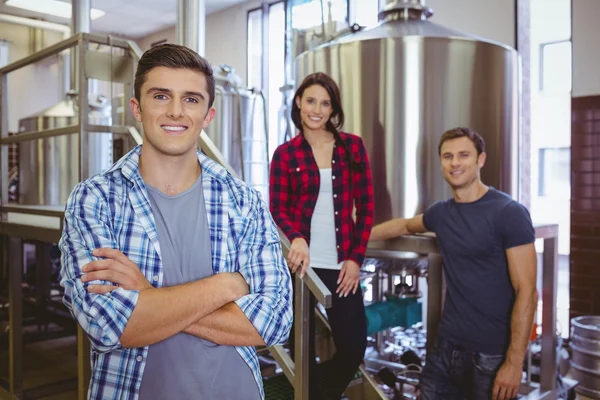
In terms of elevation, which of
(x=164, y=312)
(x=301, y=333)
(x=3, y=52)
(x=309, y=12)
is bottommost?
(x=301, y=333)

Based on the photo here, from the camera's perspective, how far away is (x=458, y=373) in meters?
2.04

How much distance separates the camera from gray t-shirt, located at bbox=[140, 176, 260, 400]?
3.84 feet

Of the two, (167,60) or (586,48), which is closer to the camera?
(167,60)

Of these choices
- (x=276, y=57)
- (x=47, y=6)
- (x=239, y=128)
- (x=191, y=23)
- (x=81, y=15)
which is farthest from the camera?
(x=47, y=6)

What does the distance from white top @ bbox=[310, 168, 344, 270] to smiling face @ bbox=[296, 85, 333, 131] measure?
0.59 ft

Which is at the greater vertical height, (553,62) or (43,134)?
(553,62)

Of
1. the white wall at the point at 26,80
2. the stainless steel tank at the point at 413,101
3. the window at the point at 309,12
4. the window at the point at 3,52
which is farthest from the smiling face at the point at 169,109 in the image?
the window at the point at 3,52

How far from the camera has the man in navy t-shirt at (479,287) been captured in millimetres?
1957

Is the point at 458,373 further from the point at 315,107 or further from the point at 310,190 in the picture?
the point at 315,107

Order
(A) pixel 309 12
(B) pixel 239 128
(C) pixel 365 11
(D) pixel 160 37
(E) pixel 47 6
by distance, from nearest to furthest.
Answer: (B) pixel 239 128 → (C) pixel 365 11 → (A) pixel 309 12 → (E) pixel 47 6 → (D) pixel 160 37

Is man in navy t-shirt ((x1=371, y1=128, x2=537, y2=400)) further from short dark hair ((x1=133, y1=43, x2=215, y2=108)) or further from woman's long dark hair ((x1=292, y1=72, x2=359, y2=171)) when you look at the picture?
short dark hair ((x1=133, y1=43, x2=215, y2=108))

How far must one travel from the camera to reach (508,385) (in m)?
1.93

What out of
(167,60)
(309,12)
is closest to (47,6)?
(309,12)

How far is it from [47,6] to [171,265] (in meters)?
7.80
